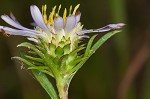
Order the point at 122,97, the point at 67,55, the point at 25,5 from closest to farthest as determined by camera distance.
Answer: the point at 67,55
the point at 122,97
the point at 25,5

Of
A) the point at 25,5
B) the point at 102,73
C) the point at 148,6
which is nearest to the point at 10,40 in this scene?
the point at 25,5

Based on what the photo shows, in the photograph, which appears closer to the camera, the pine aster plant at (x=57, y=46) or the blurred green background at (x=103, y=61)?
the pine aster plant at (x=57, y=46)

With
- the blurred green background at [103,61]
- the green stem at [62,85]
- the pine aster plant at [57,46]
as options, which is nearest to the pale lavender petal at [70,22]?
the pine aster plant at [57,46]

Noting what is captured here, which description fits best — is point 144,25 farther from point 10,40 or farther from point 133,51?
point 10,40

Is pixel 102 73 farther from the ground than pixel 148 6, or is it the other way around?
pixel 148 6

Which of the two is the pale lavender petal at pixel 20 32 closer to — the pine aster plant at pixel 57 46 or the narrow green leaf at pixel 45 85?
the pine aster plant at pixel 57 46

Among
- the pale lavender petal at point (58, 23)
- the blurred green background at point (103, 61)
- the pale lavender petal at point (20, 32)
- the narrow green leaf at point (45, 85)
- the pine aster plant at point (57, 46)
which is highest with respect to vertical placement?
the pale lavender petal at point (58, 23)

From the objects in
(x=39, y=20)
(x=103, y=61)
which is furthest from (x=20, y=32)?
(x=103, y=61)

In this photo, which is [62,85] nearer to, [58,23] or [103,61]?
[58,23]

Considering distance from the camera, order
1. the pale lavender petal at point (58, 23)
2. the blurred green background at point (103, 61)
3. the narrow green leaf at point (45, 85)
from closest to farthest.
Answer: the pale lavender petal at point (58, 23), the narrow green leaf at point (45, 85), the blurred green background at point (103, 61)
